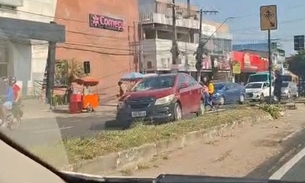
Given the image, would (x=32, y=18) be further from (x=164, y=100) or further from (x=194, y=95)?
(x=164, y=100)

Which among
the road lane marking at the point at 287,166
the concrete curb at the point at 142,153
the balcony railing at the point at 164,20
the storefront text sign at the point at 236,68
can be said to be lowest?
the road lane marking at the point at 287,166

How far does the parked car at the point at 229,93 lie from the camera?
31.7m

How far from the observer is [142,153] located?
940cm

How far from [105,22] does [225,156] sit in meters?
33.4

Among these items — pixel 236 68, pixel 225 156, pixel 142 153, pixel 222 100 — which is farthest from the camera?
pixel 236 68

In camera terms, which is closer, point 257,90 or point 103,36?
point 257,90

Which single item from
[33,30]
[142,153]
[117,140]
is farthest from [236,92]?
[142,153]

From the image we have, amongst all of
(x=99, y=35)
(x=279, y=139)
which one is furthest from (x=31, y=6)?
(x=279, y=139)

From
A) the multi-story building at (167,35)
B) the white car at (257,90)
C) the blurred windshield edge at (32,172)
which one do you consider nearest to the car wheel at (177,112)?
the blurred windshield edge at (32,172)

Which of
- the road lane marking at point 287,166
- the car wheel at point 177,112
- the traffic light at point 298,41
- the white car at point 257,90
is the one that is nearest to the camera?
the road lane marking at point 287,166

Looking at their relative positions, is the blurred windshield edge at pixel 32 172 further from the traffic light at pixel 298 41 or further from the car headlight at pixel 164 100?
the traffic light at pixel 298 41

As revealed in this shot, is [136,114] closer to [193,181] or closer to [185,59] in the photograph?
[193,181]

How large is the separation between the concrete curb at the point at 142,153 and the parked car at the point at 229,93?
56.5 feet

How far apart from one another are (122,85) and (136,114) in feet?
57.6
